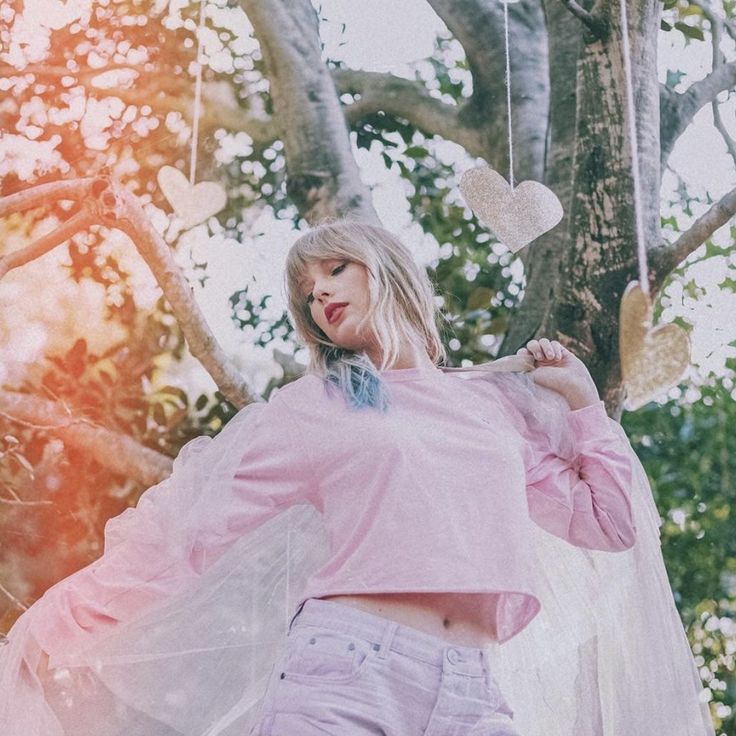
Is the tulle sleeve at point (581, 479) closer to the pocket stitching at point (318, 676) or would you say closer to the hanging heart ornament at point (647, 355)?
the pocket stitching at point (318, 676)

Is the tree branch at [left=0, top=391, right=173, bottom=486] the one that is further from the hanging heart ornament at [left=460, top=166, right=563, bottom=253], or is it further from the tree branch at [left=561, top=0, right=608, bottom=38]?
the tree branch at [left=561, top=0, right=608, bottom=38]

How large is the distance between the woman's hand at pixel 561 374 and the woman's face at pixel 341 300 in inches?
8.5

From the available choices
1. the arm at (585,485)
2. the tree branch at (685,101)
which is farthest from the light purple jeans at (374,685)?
the tree branch at (685,101)

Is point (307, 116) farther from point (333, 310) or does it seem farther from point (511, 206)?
point (333, 310)

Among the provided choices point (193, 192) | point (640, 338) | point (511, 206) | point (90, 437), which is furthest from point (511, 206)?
point (90, 437)

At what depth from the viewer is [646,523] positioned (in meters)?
1.48

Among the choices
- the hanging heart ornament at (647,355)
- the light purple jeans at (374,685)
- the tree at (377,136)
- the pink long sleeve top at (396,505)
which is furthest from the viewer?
the tree at (377,136)

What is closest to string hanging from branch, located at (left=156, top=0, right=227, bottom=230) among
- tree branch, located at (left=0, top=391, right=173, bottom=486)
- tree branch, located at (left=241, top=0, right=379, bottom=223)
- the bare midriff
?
tree branch, located at (left=241, top=0, right=379, bottom=223)

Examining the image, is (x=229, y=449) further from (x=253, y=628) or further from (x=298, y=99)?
(x=298, y=99)

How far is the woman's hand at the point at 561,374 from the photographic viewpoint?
1410 mm

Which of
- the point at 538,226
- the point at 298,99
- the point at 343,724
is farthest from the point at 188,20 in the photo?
the point at 343,724

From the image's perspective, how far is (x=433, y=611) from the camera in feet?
3.84

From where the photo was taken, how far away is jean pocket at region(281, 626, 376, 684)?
1104 millimetres

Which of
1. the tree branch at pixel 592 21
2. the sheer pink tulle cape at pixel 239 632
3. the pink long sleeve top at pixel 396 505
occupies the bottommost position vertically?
the sheer pink tulle cape at pixel 239 632
